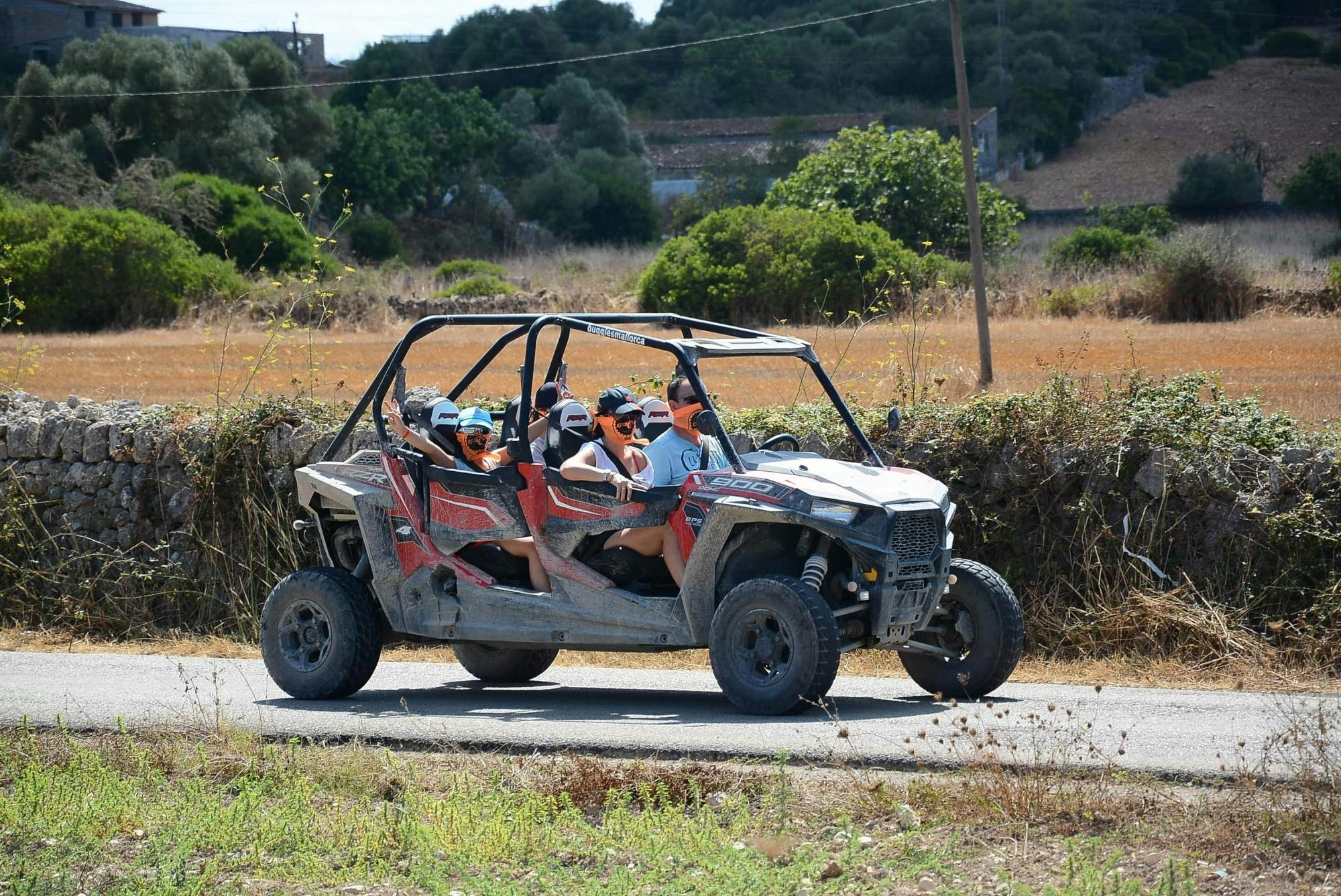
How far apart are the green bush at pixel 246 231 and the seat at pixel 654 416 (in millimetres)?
44518

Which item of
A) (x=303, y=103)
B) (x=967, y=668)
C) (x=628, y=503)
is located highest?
(x=303, y=103)

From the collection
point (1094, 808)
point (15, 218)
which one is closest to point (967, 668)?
point (1094, 808)

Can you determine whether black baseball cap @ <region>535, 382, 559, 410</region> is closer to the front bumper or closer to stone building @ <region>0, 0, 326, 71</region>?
the front bumper

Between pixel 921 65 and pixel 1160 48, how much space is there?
16.5m

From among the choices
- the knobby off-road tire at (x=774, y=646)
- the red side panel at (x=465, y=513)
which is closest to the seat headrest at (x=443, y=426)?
the red side panel at (x=465, y=513)

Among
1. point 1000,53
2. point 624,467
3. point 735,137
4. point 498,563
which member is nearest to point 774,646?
point 624,467

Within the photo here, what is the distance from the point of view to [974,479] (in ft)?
41.7

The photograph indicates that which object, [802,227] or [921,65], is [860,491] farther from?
[921,65]

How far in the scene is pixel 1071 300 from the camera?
3472cm

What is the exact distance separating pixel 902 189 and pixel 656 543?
131ft

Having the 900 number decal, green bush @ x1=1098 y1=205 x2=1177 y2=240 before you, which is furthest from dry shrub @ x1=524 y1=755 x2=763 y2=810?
green bush @ x1=1098 y1=205 x2=1177 y2=240

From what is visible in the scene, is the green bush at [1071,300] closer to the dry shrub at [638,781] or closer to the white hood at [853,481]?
the white hood at [853,481]

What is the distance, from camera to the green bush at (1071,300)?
34.6 metres

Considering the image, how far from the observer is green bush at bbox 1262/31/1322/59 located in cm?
10275
